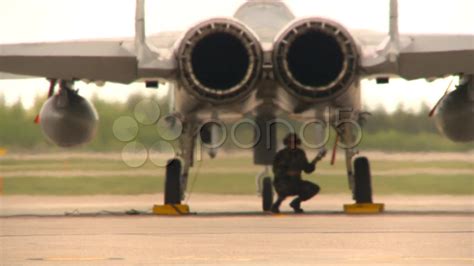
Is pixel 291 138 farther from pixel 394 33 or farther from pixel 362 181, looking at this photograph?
pixel 394 33

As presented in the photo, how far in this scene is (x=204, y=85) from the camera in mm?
14312

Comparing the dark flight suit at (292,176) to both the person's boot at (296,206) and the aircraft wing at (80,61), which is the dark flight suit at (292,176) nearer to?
the person's boot at (296,206)

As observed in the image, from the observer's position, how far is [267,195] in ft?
57.0

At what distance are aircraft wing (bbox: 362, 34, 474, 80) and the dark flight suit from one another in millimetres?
2186

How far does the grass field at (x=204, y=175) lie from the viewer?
18531mm

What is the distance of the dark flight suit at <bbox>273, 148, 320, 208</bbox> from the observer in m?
16.6

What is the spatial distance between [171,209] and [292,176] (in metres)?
1.40

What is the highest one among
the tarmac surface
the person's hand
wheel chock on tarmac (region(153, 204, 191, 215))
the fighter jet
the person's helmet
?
the fighter jet

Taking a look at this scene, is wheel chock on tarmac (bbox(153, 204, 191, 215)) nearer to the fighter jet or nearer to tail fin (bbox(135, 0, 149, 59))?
the fighter jet

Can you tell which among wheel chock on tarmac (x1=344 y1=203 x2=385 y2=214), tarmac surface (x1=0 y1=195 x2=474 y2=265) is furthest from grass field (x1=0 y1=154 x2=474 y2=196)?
wheel chock on tarmac (x1=344 y1=203 x2=385 y2=214)

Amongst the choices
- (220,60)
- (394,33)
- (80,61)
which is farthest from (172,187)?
(394,33)

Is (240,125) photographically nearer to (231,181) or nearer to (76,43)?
(231,181)

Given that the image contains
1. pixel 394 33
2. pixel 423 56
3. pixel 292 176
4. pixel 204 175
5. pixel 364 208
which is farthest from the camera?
pixel 204 175

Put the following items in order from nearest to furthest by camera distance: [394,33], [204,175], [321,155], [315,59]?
[394,33] → [315,59] → [321,155] → [204,175]
